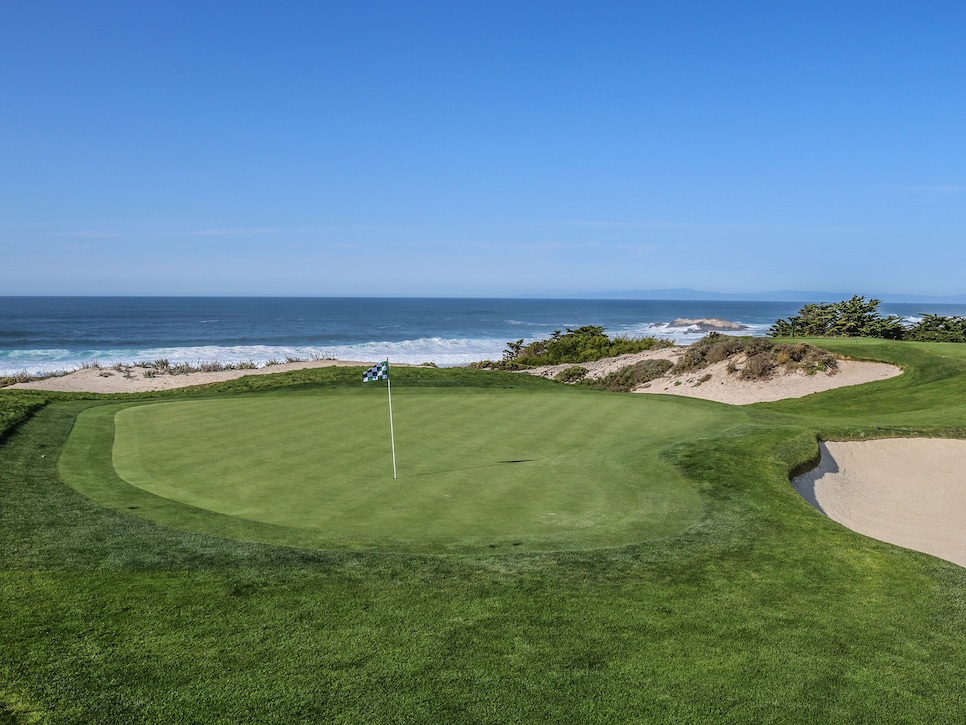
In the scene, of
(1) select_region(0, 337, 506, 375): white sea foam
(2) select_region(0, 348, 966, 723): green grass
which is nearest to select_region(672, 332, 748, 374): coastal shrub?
(1) select_region(0, 337, 506, 375): white sea foam

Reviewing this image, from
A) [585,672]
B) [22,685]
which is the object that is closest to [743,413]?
[585,672]

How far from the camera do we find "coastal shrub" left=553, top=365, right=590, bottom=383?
39875 millimetres

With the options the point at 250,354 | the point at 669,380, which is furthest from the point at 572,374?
the point at 250,354

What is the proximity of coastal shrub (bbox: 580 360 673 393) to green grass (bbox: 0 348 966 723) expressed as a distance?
2508 cm

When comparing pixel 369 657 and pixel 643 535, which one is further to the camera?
pixel 643 535

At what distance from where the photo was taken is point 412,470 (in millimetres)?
12047

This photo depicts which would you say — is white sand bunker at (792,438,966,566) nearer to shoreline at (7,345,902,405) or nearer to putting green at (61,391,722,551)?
putting green at (61,391,722,551)

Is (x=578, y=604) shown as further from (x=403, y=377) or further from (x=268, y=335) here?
(x=268, y=335)

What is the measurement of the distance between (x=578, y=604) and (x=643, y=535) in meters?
2.67

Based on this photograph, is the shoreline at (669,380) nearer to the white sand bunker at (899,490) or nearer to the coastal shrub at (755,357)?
the coastal shrub at (755,357)

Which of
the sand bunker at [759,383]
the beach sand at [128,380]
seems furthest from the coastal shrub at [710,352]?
the beach sand at [128,380]

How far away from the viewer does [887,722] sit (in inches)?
196

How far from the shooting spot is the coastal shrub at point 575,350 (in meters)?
47.3

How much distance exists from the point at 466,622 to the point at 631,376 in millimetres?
31950
